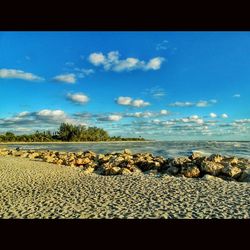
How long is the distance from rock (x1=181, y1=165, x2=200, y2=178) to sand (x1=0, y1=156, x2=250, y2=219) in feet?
2.91

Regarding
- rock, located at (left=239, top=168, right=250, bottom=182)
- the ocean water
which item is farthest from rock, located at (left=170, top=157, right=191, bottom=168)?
the ocean water

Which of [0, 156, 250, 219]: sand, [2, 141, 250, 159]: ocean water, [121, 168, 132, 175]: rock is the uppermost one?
[2, 141, 250, 159]: ocean water

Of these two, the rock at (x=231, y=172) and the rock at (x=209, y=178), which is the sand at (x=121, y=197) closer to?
the rock at (x=209, y=178)

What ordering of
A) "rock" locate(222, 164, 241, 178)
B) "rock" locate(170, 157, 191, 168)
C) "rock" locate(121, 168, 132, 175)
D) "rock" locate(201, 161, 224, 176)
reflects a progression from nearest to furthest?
1. "rock" locate(222, 164, 241, 178)
2. "rock" locate(201, 161, 224, 176)
3. "rock" locate(121, 168, 132, 175)
4. "rock" locate(170, 157, 191, 168)

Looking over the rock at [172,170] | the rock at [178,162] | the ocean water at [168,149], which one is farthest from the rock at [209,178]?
the ocean water at [168,149]

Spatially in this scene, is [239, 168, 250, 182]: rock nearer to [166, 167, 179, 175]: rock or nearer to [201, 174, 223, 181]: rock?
[201, 174, 223, 181]: rock

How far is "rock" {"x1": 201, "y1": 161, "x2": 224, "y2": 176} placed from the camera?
11.6 metres

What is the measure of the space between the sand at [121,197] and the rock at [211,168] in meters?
1.41
